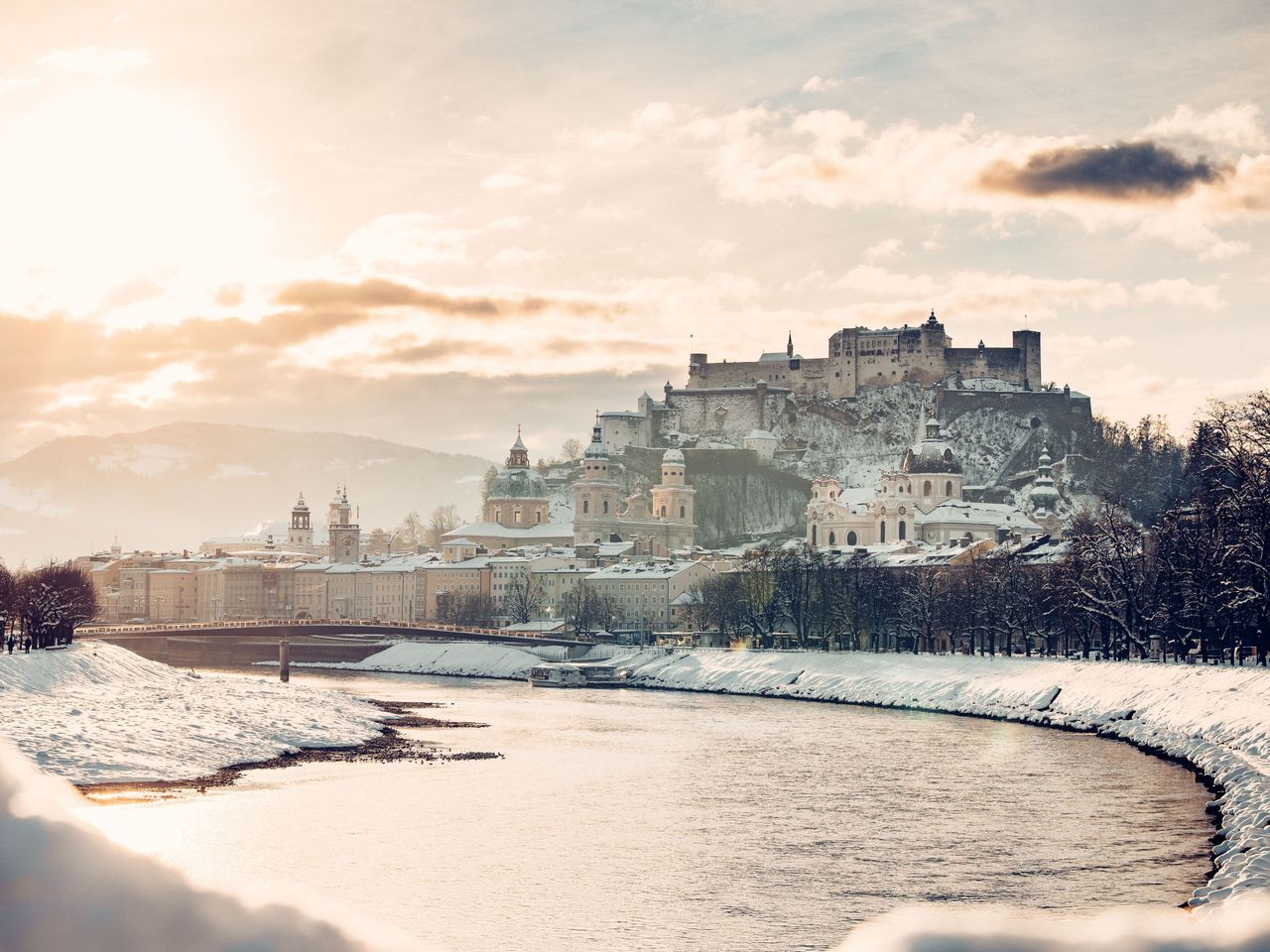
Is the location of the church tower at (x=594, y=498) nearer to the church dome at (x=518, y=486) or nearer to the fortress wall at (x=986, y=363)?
the church dome at (x=518, y=486)

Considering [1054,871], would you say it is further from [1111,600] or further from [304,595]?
[304,595]

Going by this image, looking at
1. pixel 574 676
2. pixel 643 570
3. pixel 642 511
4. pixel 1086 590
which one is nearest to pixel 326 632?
pixel 574 676

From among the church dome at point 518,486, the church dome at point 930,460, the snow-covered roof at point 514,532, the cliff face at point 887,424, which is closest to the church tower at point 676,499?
the cliff face at point 887,424

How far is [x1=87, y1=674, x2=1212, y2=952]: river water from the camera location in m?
22.2

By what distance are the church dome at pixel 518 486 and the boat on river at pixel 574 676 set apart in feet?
266

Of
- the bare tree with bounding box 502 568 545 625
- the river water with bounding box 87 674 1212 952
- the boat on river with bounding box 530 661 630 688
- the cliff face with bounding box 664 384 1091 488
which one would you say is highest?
the cliff face with bounding box 664 384 1091 488

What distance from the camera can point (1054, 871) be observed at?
2533 cm

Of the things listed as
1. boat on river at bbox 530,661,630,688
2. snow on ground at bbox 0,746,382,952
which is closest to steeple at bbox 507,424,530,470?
boat on river at bbox 530,661,630,688

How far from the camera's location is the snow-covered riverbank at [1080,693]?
94.9 ft

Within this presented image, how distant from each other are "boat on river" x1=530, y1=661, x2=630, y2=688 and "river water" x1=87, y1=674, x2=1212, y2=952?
122 feet

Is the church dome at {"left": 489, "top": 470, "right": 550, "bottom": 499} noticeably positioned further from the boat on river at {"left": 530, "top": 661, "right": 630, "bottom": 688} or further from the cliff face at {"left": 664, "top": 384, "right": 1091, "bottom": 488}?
the boat on river at {"left": 530, "top": 661, "right": 630, "bottom": 688}

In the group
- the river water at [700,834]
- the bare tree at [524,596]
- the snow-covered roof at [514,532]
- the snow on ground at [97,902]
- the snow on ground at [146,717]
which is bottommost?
the river water at [700,834]

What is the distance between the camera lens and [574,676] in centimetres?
8662

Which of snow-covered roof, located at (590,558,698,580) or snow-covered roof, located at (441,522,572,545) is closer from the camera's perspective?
snow-covered roof, located at (590,558,698,580)
